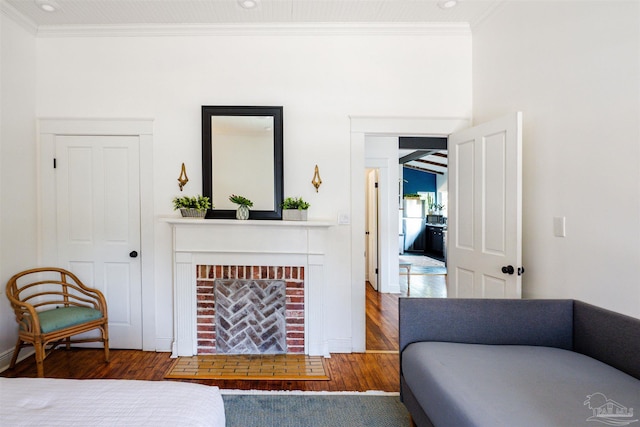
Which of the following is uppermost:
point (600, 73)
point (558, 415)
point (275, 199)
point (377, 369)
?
point (600, 73)

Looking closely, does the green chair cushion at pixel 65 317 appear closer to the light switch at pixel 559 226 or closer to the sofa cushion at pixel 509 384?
the sofa cushion at pixel 509 384

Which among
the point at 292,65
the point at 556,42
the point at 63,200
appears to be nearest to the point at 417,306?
the point at 556,42

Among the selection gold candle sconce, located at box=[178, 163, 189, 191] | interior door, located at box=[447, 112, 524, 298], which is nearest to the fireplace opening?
gold candle sconce, located at box=[178, 163, 189, 191]

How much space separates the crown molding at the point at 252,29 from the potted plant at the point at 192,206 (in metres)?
1.52

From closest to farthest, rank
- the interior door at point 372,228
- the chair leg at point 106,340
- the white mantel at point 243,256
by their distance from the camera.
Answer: the chair leg at point 106,340, the white mantel at point 243,256, the interior door at point 372,228

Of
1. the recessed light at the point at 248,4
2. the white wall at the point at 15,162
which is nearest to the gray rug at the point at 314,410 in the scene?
the white wall at the point at 15,162

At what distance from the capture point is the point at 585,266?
77.6 inches

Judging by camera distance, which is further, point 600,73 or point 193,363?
point 193,363

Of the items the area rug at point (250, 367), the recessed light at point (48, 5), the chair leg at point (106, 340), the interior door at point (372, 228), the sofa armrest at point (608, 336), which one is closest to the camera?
the sofa armrest at point (608, 336)

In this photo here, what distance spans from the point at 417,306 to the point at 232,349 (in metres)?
1.78

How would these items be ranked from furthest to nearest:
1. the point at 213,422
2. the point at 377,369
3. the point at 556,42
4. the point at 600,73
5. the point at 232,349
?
the point at 232,349, the point at 377,369, the point at 556,42, the point at 600,73, the point at 213,422

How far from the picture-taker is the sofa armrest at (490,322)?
6.28 feet

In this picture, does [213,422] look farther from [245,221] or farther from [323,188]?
[323,188]

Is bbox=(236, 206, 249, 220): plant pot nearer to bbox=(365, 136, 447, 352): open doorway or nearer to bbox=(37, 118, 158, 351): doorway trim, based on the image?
bbox=(37, 118, 158, 351): doorway trim
